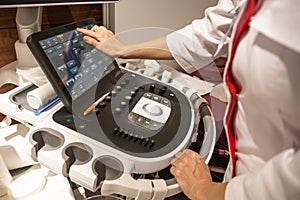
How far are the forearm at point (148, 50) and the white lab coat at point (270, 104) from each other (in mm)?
469

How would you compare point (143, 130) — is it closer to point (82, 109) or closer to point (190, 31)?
point (82, 109)

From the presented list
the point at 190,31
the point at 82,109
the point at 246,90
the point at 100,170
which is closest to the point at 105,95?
the point at 82,109

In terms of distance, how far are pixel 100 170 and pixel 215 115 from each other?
42 centimetres

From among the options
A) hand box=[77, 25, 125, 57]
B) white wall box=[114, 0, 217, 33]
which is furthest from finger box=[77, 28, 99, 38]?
white wall box=[114, 0, 217, 33]

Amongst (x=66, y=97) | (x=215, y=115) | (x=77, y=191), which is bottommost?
(x=77, y=191)

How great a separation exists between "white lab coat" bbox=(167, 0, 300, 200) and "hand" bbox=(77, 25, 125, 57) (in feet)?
1.62

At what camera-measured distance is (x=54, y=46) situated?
28.2 inches

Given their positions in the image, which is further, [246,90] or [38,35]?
[38,35]

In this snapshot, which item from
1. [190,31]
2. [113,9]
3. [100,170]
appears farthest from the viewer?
[113,9]

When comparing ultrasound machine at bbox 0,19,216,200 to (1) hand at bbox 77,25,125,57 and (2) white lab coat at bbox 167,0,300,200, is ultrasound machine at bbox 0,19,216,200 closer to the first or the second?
(1) hand at bbox 77,25,125,57

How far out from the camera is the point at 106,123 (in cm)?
68

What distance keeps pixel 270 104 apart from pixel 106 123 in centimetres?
40

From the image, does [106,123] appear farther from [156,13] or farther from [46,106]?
[156,13]

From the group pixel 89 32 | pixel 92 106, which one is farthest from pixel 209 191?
pixel 89 32
